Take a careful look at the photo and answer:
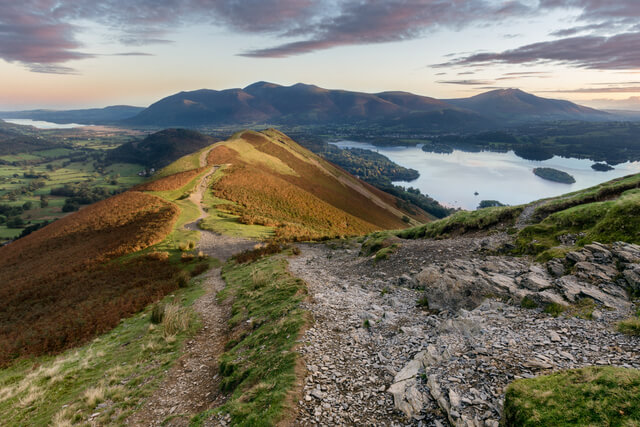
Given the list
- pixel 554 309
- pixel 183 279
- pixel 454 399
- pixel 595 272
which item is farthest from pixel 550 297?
pixel 183 279

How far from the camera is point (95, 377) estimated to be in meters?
12.0

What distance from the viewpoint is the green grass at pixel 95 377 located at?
991 centimetres

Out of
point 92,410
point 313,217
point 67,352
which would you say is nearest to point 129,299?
point 67,352

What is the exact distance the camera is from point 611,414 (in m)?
4.87

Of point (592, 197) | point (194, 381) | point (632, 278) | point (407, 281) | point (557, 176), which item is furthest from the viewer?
point (557, 176)

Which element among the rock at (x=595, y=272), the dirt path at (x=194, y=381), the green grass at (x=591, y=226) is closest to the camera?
the dirt path at (x=194, y=381)

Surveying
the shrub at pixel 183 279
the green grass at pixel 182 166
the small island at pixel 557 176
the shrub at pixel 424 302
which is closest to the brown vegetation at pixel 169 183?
the green grass at pixel 182 166

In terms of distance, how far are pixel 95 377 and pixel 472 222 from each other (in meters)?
27.0

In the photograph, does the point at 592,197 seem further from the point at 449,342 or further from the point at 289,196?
the point at 289,196

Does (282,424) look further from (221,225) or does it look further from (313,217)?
(313,217)

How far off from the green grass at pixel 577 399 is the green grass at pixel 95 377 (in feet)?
37.8

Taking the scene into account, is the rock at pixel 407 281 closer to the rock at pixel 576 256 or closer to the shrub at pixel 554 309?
the shrub at pixel 554 309

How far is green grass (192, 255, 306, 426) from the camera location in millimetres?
7656

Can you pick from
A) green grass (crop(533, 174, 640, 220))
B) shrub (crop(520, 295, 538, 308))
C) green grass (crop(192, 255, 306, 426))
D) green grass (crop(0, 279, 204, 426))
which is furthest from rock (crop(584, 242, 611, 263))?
green grass (crop(0, 279, 204, 426))
